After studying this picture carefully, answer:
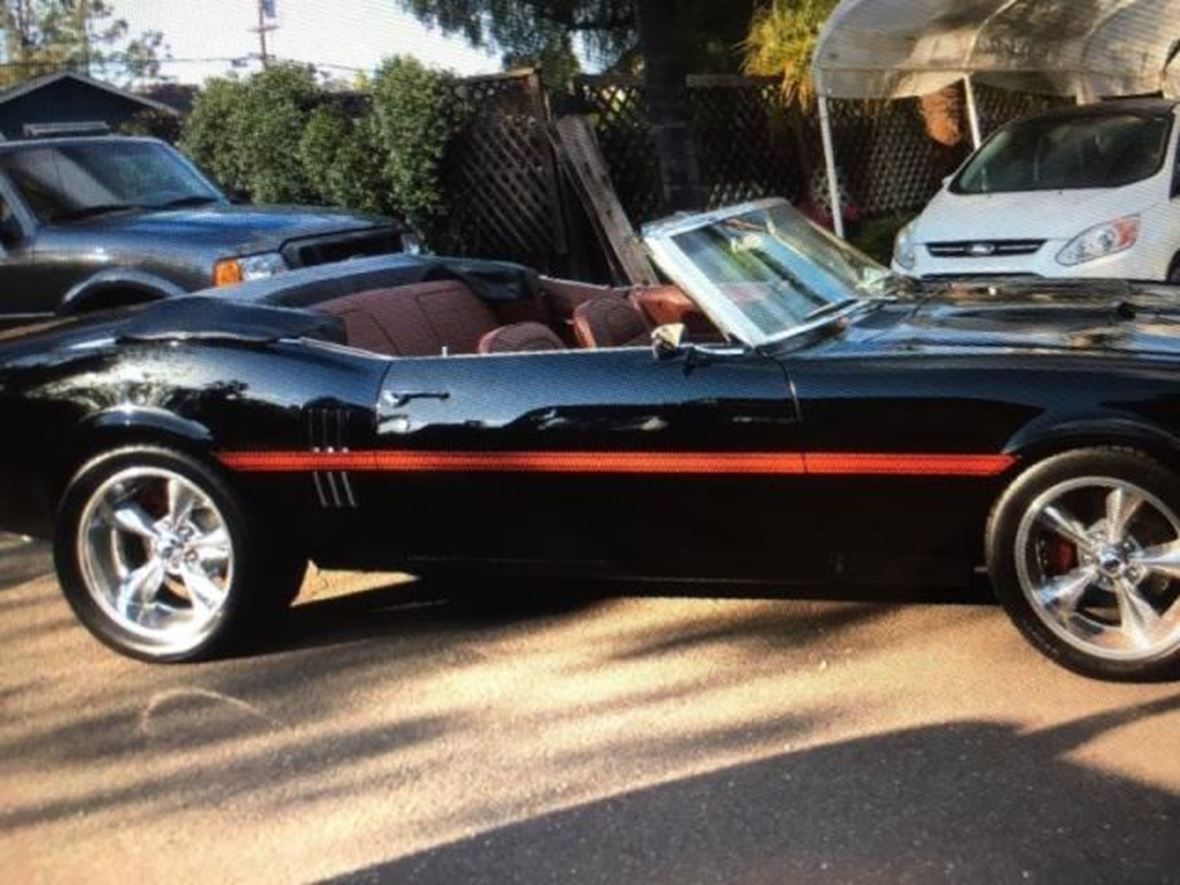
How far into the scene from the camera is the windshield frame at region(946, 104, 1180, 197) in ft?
31.8

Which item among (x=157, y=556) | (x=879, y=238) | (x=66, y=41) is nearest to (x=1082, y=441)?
(x=157, y=556)

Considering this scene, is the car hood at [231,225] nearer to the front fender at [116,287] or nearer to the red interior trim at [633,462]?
the front fender at [116,287]

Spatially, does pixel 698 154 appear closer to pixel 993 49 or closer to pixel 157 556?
pixel 993 49

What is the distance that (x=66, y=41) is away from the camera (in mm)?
56469

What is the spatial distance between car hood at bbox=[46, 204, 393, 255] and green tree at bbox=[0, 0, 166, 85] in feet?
149

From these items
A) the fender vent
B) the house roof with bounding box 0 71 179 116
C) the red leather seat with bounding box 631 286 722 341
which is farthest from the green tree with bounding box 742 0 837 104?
the house roof with bounding box 0 71 179 116

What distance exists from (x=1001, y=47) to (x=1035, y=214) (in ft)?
14.4

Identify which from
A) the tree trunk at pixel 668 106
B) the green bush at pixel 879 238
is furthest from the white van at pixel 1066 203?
the green bush at pixel 879 238

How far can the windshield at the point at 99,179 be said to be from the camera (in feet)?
28.7

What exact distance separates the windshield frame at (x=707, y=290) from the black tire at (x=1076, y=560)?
88 centimetres

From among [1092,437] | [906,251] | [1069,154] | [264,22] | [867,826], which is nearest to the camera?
[867,826]

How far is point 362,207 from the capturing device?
1311 cm

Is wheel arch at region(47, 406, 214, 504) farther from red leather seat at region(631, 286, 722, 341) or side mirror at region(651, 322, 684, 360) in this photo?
red leather seat at region(631, 286, 722, 341)

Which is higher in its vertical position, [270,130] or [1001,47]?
[1001,47]
